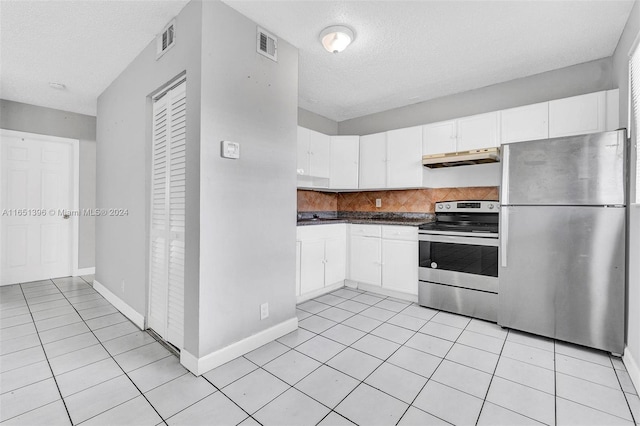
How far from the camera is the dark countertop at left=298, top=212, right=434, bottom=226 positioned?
3.61m

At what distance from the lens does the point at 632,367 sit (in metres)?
1.93

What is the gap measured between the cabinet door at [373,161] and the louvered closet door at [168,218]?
258cm

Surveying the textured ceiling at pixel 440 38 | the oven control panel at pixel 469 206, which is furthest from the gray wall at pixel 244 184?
the oven control panel at pixel 469 206

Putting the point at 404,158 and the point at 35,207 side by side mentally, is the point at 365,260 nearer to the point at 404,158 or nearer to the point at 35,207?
the point at 404,158

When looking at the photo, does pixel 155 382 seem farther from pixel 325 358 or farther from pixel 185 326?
pixel 325 358

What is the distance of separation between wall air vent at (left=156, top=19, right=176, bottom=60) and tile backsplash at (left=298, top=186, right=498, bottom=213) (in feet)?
7.74

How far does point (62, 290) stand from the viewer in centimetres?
379

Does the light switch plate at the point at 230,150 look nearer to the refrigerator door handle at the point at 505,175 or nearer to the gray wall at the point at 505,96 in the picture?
the refrigerator door handle at the point at 505,175

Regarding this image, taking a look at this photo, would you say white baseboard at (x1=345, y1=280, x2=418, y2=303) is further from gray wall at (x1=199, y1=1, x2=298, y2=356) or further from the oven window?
gray wall at (x1=199, y1=1, x2=298, y2=356)

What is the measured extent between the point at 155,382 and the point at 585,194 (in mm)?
3413

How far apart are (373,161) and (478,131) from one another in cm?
133

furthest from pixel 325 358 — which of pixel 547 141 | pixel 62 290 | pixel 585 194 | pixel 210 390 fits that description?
pixel 62 290

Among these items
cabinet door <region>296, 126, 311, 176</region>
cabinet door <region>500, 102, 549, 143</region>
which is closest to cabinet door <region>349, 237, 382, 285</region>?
cabinet door <region>296, 126, 311, 176</region>

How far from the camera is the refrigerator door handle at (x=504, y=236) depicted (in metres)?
2.66
